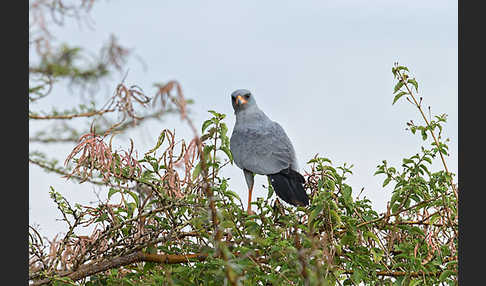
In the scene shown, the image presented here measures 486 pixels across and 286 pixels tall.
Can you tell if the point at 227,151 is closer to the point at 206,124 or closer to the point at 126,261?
the point at 206,124

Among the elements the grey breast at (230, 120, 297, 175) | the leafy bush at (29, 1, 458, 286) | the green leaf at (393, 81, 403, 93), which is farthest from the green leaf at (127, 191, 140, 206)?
the green leaf at (393, 81, 403, 93)

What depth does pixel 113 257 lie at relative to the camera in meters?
2.22

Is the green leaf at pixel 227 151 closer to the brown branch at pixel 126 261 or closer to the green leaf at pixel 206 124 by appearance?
the green leaf at pixel 206 124

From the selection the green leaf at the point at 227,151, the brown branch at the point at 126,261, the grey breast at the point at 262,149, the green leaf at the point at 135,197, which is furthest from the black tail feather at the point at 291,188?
the green leaf at the point at 135,197

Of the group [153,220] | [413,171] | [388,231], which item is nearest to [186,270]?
[153,220]

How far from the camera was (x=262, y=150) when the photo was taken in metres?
2.82

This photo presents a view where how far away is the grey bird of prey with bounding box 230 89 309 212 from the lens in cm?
247

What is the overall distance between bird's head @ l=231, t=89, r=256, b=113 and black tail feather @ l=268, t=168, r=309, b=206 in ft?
2.20

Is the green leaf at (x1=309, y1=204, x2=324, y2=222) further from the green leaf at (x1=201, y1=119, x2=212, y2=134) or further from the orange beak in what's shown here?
the orange beak

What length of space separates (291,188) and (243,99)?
884 mm

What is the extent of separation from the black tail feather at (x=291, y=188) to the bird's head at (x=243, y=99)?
671 mm

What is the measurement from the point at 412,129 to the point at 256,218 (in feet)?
2.40

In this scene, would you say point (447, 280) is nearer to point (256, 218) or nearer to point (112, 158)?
point (256, 218)

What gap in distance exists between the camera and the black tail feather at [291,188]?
2.35 meters
